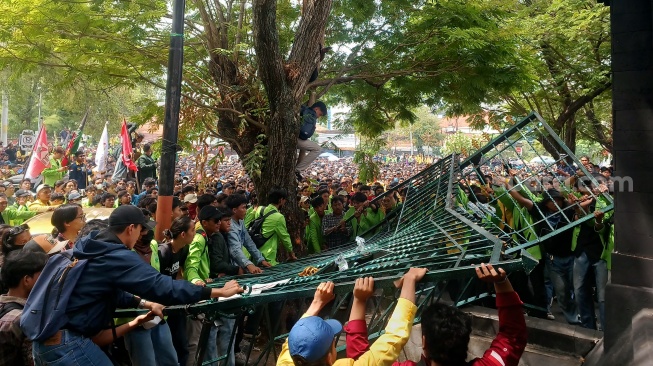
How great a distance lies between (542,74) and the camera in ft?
45.4

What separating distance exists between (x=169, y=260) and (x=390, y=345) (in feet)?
8.41

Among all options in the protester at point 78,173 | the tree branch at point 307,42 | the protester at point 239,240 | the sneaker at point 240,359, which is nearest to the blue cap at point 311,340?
the protester at point 239,240

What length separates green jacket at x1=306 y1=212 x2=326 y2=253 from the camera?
24.9 ft

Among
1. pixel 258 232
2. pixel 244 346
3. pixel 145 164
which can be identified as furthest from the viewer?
pixel 145 164

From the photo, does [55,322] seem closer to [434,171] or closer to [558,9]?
[434,171]

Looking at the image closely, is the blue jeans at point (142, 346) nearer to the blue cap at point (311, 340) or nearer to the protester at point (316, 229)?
the blue cap at point (311, 340)

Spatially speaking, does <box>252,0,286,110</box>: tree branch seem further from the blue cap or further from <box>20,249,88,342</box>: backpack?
the blue cap

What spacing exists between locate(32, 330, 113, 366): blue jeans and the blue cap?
4.65 ft

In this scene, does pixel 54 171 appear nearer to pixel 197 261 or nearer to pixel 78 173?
pixel 78 173

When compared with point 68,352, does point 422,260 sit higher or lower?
higher

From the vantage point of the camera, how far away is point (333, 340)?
250 cm

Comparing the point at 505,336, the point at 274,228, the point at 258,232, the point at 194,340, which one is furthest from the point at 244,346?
the point at 505,336

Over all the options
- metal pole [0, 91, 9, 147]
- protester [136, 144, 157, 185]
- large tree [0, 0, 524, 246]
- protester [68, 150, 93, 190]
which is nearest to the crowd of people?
large tree [0, 0, 524, 246]

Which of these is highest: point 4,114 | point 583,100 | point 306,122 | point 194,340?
point 4,114
